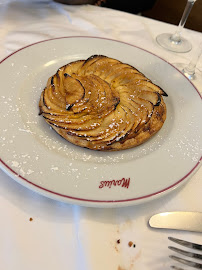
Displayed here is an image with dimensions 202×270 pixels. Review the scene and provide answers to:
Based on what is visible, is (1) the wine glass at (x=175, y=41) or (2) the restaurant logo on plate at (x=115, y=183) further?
(1) the wine glass at (x=175, y=41)

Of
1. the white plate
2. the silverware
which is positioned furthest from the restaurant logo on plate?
the silverware

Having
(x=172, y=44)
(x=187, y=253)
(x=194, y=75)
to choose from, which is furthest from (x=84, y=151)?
(x=172, y=44)

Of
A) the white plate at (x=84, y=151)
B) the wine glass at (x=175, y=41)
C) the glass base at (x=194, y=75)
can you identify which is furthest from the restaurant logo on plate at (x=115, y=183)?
the wine glass at (x=175, y=41)

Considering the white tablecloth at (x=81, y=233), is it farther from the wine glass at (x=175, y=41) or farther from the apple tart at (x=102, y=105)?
the wine glass at (x=175, y=41)

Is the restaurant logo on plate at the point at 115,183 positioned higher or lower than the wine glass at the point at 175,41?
lower

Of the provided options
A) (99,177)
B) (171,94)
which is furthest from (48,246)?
(171,94)

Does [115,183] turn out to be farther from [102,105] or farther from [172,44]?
[172,44]
